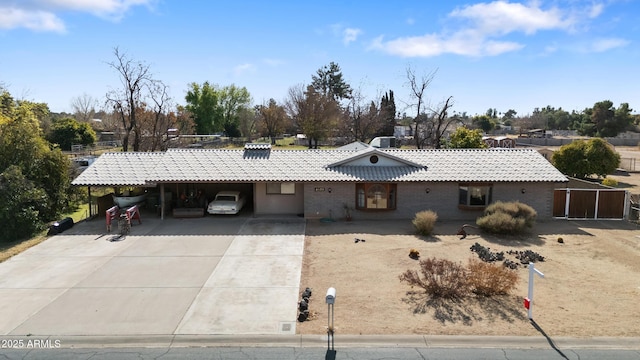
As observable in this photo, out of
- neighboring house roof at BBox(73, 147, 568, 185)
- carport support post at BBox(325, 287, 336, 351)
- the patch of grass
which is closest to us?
carport support post at BBox(325, 287, 336, 351)

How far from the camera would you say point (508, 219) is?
58.6 feet

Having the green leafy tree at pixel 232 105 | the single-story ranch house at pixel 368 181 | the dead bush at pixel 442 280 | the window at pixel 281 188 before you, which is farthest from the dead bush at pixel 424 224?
the green leafy tree at pixel 232 105

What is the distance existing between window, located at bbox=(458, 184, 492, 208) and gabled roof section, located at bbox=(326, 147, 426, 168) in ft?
7.69

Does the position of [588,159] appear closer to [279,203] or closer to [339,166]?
[339,166]

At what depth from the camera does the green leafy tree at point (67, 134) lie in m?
56.2

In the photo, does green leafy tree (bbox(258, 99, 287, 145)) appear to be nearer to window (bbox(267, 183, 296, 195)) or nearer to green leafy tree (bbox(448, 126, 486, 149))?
green leafy tree (bbox(448, 126, 486, 149))

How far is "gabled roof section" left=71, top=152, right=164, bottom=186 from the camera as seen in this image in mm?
21156

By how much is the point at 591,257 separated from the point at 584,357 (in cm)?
765

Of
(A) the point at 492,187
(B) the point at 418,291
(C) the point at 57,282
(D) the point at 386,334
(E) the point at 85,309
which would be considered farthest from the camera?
(A) the point at 492,187

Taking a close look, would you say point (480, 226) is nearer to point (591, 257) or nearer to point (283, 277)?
point (591, 257)

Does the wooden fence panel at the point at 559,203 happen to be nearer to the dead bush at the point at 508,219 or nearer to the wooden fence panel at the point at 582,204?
the wooden fence panel at the point at 582,204

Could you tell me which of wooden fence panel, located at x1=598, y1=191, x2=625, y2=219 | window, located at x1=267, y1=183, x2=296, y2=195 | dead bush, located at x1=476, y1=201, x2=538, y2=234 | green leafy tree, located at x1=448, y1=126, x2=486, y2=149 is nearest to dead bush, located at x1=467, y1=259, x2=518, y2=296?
dead bush, located at x1=476, y1=201, x2=538, y2=234

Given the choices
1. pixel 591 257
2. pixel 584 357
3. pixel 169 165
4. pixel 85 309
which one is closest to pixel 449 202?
pixel 591 257

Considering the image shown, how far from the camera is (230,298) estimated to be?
11961 mm
